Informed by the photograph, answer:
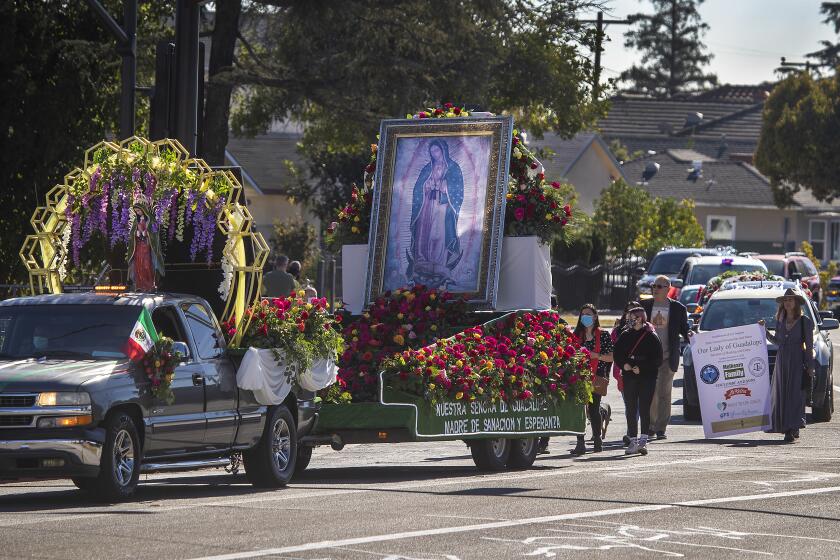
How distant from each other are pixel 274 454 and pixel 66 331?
2.27 m

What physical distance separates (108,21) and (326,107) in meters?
10.3

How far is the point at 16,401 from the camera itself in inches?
517

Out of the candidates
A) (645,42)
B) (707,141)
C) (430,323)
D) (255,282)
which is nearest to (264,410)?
(255,282)

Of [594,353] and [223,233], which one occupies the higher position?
[223,233]

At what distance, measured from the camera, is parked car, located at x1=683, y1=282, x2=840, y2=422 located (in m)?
23.3

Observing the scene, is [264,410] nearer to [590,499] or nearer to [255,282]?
[255,282]

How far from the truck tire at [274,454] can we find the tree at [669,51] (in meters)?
106

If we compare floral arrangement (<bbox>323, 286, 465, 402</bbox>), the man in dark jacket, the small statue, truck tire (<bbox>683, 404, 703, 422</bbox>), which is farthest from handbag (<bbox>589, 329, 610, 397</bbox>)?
the small statue

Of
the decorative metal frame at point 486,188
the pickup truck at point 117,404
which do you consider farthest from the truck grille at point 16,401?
the decorative metal frame at point 486,188

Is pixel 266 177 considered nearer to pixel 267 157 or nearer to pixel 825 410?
pixel 267 157

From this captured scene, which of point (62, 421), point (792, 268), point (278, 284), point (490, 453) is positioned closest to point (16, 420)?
point (62, 421)

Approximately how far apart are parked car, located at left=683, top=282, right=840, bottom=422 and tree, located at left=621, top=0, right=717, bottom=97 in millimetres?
94994

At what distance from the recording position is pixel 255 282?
638 inches

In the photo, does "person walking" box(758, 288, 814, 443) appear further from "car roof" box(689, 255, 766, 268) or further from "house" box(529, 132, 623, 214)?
"house" box(529, 132, 623, 214)
